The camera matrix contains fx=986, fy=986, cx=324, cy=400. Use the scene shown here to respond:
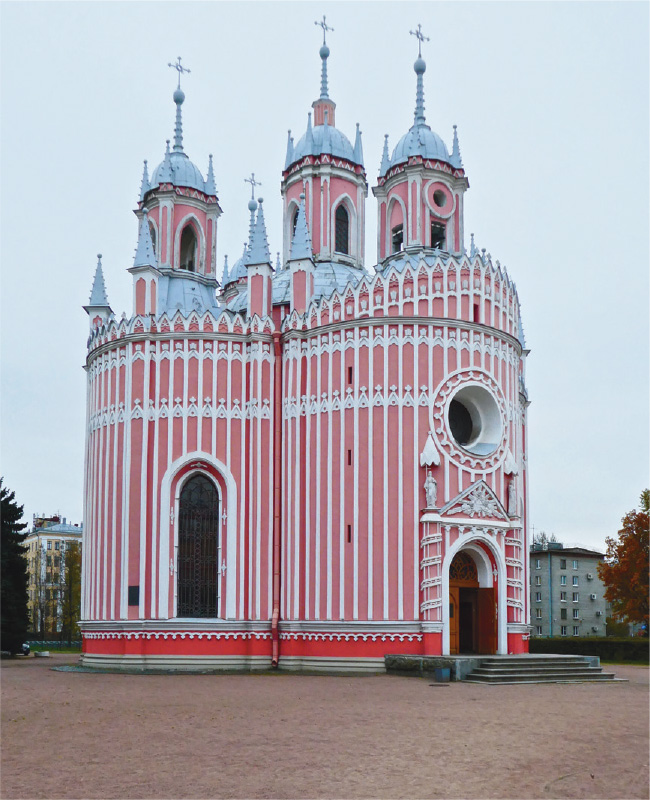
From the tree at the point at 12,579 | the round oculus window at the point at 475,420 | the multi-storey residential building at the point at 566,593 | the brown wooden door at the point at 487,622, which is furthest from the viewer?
the multi-storey residential building at the point at 566,593

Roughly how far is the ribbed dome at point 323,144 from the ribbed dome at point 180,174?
13.5ft

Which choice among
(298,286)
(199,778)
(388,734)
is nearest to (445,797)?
(199,778)

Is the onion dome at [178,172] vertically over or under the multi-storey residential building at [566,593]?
over

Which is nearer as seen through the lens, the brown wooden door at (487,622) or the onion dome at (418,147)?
the brown wooden door at (487,622)

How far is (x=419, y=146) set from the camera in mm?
36812

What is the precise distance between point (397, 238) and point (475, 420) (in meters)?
8.42

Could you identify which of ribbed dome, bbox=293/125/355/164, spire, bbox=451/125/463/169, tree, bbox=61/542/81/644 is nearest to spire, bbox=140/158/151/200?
ribbed dome, bbox=293/125/355/164

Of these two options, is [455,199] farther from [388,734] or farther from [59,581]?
[59,581]

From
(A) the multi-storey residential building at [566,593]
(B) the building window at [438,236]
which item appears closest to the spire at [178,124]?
(B) the building window at [438,236]

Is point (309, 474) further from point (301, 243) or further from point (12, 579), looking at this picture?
point (12, 579)

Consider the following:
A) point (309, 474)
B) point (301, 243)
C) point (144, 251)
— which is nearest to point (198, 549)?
point (309, 474)

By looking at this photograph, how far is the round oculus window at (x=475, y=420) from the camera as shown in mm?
31969

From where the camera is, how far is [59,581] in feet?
265

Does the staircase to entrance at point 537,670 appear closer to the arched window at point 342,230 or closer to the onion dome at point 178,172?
the arched window at point 342,230
